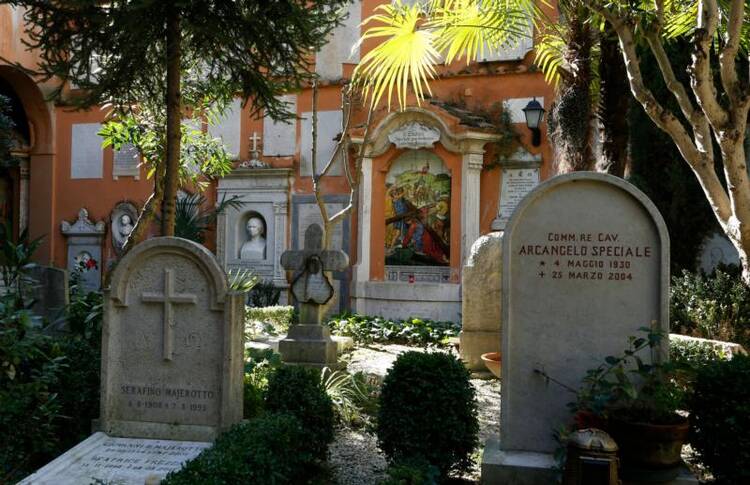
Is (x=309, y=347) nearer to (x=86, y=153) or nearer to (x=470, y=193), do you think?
(x=470, y=193)

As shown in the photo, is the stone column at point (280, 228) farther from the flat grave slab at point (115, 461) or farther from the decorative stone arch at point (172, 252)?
the flat grave slab at point (115, 461)

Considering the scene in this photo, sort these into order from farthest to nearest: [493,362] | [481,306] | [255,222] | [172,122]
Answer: [255,222] < [481,306] < [493,362] < [172,122]

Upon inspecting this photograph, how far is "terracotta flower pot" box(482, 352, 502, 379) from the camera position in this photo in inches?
350

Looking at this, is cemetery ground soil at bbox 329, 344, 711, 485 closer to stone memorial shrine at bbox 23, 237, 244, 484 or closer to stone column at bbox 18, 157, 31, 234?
stone memorial shrine at bbox 23, 237, 244, 484

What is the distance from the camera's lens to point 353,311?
15734mm

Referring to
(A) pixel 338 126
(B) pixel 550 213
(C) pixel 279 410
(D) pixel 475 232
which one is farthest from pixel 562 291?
(A) pixel 338 126

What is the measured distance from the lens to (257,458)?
4.50 metres

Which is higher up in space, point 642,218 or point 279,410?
point 642,218

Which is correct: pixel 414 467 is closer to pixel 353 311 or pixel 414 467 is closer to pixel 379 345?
pixel 379 345

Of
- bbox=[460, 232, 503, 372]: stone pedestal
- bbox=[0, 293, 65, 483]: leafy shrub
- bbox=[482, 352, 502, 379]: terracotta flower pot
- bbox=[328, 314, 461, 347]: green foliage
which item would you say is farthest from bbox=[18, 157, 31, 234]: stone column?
bbox=[0, 293, 65, 483]: leafy shrub

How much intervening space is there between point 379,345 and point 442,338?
101 cm

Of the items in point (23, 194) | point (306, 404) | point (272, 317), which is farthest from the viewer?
point (23, 194)

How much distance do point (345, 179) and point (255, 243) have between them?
244cm

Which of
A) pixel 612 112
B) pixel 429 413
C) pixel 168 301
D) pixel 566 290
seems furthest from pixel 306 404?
pixel 612 112
